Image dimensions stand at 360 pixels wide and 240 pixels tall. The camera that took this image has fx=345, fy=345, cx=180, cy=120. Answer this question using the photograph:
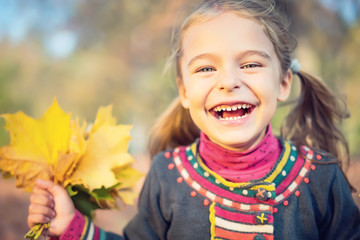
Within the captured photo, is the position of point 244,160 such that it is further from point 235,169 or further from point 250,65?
point 250,65

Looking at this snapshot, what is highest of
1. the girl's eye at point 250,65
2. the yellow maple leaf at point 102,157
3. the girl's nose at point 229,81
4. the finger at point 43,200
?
the girl's eye at point 250,65

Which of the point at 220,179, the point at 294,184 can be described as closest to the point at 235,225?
the point at 220,179

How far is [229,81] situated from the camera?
4.01ft

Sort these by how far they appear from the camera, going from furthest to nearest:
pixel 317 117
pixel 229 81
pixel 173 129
→ 1. pixel 173 129
2. pixel 317 117
3. pixel 229 81

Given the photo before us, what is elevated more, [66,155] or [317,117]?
[317,117]

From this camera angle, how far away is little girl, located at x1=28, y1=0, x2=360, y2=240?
1.27m

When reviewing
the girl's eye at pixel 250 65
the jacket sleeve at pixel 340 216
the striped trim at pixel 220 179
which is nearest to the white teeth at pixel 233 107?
the girl's eye at pixel 250 65

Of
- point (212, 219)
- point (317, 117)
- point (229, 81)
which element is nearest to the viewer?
point (229, 81)

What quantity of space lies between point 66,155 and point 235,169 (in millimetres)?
657

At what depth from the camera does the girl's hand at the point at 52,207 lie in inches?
51.7

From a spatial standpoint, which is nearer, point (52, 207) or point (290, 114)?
point (52, 207)

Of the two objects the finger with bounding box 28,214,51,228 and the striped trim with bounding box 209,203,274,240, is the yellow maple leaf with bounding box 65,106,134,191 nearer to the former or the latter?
the finger with bounding box 28,214,51,228

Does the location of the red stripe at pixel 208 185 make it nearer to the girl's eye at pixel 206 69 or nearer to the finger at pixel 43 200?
the girl's eye at pixel 206 69

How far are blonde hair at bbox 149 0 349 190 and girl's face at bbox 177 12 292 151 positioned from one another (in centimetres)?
6
